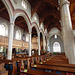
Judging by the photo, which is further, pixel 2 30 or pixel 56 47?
pixel 56 47

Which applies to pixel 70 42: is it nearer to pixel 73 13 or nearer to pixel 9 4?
pixel 9 4

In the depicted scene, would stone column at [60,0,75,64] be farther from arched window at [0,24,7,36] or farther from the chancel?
arched window at [0,24,7,36]

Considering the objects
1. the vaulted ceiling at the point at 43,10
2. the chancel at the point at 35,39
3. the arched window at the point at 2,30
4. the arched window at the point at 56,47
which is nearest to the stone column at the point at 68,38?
the chancel at the point at 35,39

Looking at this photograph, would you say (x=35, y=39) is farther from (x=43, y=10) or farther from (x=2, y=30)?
(x=2, y=30)

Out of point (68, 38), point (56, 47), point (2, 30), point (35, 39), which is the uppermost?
point (2, 30)

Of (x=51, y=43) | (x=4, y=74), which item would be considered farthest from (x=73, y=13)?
(x=51, y=43)

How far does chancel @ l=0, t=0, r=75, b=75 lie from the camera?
3.02 meters

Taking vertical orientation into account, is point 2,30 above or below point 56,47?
above

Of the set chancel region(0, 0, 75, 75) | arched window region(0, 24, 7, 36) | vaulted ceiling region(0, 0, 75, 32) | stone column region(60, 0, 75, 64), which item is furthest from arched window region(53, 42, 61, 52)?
stone column region(60, 0, 75, 64)

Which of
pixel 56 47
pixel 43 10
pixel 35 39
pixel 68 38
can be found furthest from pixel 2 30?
pixel 56 47

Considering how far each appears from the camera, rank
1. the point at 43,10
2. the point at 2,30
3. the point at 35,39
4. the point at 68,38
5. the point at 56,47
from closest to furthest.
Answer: the point at 68,38
the point at 2,30
the point at 43,10
the point at 35,39
the point at 56,47

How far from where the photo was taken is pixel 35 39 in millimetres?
19156

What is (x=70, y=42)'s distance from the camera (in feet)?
14.6

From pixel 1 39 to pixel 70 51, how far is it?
8.32 metres
